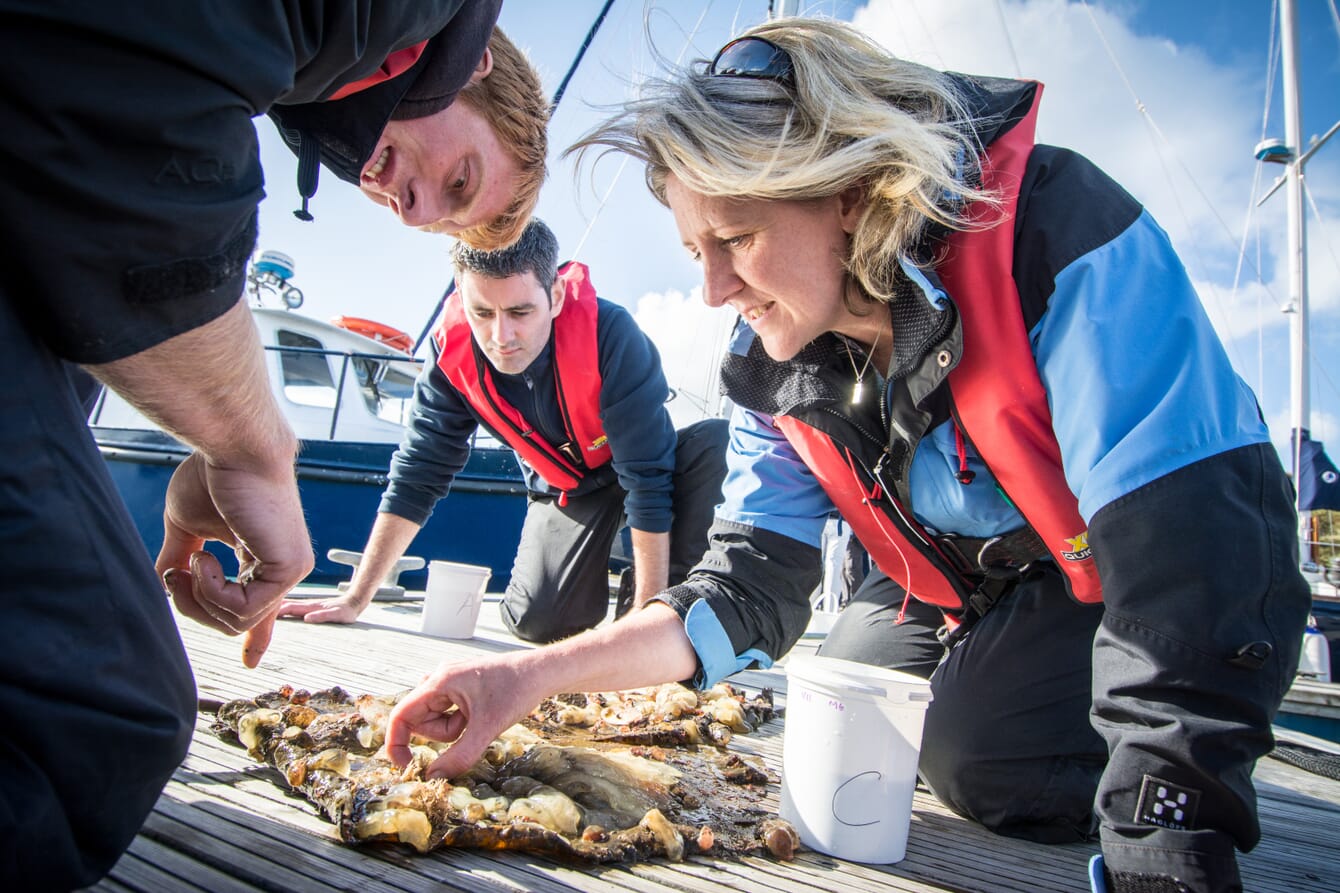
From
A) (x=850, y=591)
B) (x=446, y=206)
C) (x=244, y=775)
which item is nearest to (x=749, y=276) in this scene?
(x=446, y=206)

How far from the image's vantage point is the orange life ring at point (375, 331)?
10.3 meters

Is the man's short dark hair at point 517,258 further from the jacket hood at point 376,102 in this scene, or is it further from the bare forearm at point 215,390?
the bare forearm at point 215,390

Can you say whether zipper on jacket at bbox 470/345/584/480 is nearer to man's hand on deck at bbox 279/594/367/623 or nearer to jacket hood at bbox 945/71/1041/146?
man's hand on deck at bbox 279/594/367/623

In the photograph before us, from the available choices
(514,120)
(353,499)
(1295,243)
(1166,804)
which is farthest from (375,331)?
(1295,243)

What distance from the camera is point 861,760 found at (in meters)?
1.45

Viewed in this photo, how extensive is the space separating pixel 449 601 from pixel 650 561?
0.85 m

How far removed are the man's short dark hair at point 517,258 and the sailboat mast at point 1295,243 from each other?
12068 mm

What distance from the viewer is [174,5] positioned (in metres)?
0.73

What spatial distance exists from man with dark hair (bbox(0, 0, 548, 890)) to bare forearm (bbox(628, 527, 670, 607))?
106 inches

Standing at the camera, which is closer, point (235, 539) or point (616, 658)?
point (235, 539)

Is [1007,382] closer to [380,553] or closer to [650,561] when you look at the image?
[650,561]

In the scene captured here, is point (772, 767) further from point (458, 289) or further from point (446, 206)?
point (458, 289)

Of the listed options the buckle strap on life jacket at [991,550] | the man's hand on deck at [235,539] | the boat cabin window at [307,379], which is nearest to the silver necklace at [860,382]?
the buckle strap on life jacket at [991,550]

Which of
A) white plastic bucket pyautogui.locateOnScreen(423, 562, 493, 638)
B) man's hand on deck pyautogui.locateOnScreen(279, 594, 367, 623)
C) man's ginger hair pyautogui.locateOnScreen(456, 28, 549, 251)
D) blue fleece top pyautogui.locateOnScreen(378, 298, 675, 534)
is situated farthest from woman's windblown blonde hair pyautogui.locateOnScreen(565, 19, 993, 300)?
man's hand on deck pyautogui.locateOnScreen(279, 594, 367, 623)
